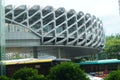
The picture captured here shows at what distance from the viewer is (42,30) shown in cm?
7031

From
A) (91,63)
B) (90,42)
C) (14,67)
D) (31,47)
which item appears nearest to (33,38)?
(31,47)

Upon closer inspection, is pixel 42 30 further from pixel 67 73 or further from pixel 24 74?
pixel 67 73

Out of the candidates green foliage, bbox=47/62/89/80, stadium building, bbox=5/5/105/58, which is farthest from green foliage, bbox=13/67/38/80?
stadium building, bbox=5/5/105/58

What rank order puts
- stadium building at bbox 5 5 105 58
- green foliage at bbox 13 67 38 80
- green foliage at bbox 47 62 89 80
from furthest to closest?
stadium building at bbox 5 5 105 58
green foliage at bbox 13 67 38 80
green foliage at bbox 47 62 89 80

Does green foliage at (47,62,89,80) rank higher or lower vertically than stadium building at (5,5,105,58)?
lower

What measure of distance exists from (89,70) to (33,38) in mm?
25475

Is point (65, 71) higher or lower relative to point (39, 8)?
lower

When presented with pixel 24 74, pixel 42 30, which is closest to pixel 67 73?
pixel 24 74

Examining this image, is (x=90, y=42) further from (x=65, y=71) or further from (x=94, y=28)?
(x=65, y=71)

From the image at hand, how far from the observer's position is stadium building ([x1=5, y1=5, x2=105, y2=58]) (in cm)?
6881

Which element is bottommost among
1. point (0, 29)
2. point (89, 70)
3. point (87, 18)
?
point (89, 70)

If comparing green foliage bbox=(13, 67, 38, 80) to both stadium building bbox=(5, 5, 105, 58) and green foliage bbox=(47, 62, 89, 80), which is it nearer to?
green foliage bbox=(47, 62, 89, 80)

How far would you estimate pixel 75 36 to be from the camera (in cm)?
7406

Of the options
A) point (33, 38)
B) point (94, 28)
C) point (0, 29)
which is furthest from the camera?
point (94, 28)
